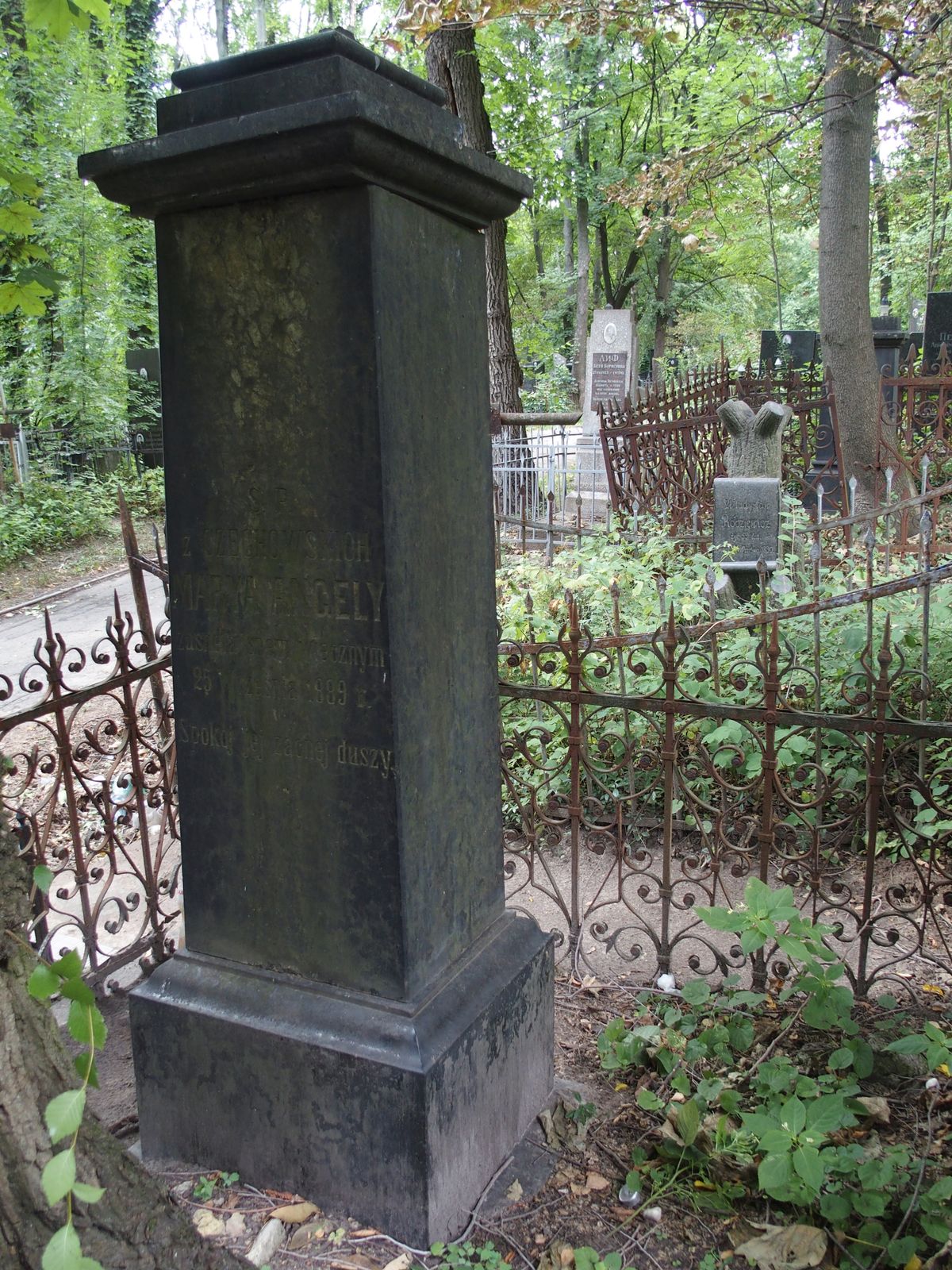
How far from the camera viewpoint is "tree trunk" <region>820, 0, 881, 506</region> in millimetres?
9930

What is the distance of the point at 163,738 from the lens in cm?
393

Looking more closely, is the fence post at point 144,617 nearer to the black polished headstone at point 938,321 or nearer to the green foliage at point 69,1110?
the green foliage at point 69,1110

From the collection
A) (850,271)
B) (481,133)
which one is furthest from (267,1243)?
(481,133)

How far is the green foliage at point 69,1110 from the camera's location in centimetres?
114

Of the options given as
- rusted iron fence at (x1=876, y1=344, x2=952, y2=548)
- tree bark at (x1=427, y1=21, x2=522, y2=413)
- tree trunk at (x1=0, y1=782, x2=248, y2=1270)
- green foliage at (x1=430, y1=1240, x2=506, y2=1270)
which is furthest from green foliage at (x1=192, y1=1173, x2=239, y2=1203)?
rusted iron fence at (x1=876, y1=344, x2=952, y2=548)

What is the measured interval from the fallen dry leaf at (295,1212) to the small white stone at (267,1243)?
20 millimetres

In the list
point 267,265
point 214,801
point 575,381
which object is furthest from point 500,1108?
point 575,381

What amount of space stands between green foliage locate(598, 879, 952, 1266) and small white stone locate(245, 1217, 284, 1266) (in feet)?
2.75

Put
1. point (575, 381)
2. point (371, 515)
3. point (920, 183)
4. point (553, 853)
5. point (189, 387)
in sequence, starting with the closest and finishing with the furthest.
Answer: point (371, 515) → point (189, 387) → point (553, 853) → point (920, 183) → point (575, 381)

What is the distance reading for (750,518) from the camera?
304 inches

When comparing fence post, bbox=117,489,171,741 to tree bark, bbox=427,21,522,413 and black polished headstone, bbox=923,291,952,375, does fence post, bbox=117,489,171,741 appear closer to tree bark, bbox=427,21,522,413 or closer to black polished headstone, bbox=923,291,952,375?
tree bark, bbox=427,21,522,413

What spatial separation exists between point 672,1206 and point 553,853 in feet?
8.41

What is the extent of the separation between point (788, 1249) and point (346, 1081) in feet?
3.33

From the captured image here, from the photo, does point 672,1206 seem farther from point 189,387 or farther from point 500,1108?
point 189,387
